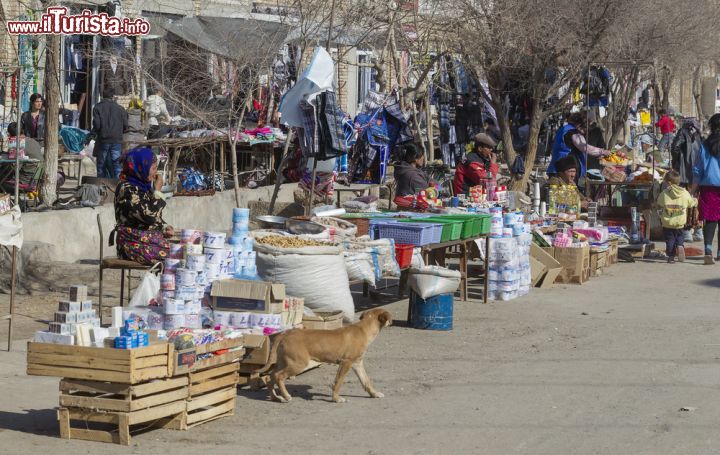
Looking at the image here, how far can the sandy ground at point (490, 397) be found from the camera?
7.28 metres

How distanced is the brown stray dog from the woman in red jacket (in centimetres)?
738

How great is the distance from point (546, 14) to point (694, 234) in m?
4.45

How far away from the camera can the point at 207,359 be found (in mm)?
7664

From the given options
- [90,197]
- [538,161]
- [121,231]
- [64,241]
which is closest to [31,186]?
[90,197]

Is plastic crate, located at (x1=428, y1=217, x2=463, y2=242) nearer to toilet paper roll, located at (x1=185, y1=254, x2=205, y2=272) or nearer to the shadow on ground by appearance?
toilet paper roll, located at (x1=185, y1=254, x2=205, y2=272)

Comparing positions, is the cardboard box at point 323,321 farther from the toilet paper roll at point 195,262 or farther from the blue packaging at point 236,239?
the toilet paper roll at point 195,262

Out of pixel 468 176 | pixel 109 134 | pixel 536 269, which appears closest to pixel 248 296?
pixel 536 269

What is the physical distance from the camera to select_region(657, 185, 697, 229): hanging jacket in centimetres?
1664

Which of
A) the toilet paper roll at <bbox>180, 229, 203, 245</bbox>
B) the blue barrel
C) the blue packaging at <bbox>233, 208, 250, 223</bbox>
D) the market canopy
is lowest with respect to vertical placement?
the blue barrel

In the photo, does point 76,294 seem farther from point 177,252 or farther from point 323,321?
point 323,321

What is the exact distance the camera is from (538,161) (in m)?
29.4

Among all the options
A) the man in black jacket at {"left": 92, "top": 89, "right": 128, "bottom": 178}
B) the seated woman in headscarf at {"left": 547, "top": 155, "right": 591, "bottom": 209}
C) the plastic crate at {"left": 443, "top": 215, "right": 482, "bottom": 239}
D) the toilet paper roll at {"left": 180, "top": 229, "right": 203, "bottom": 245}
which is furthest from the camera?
the man in black jacket at {"left": 92, "top": 89, "right": 128, "bottom": 178}

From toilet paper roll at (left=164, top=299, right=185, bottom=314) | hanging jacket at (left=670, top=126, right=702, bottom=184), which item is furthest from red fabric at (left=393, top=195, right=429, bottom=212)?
hanging jacket at (left=670, top=126, right=702, bottom=184)

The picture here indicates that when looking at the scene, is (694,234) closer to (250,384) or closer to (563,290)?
(563,290)
